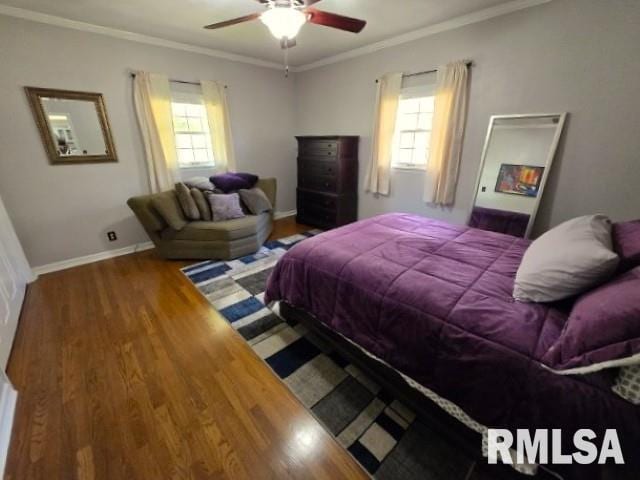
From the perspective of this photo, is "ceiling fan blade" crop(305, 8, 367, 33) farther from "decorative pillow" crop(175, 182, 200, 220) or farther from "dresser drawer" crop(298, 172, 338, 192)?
"decorative pillow" crop(175, 182, 200, 220)

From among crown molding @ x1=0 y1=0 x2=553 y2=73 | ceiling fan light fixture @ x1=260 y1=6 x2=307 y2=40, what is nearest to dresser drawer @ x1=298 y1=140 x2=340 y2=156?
crown molding @ x1=0 y1=0 x2=553 y2=73

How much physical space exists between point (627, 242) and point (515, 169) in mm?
Result: 1667

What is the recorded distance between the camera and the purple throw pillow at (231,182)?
11.5 feet

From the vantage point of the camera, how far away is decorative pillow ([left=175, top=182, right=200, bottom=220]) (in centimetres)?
312

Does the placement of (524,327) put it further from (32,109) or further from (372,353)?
(32,109)

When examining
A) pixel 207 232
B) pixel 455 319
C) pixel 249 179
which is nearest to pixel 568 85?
pixel 455 319

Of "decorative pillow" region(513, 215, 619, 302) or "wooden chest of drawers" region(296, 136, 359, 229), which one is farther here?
"wooden chest of drawers" region(296, 136, 359, 229)

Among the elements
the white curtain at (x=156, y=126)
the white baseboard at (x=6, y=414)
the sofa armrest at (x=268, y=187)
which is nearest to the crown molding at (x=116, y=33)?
the white curtain at (x=156, y=126)

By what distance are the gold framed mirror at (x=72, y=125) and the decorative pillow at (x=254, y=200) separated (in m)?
1.53

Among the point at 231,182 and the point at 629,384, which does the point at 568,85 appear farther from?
the point at 231,182

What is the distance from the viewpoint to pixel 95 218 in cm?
313

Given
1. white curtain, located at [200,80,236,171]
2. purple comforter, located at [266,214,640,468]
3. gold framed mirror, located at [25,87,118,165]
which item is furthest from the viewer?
white curtain, located at [200,80,236,171]

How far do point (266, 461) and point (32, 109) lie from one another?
12.1 ft
